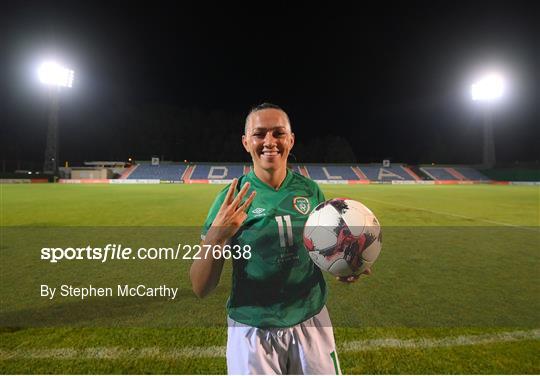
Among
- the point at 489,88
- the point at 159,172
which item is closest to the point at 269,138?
the point at 159,172

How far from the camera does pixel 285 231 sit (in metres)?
2.01

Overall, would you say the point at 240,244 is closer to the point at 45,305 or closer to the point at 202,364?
the point at 202,364

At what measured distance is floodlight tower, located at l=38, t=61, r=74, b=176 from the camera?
136ft

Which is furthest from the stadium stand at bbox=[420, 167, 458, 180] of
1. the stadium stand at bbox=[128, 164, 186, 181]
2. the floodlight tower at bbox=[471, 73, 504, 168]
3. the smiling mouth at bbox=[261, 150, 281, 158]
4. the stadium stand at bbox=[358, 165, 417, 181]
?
the smiling mouth at bbox=[261, 150, 281, 158]

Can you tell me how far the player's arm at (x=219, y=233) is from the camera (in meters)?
1.88

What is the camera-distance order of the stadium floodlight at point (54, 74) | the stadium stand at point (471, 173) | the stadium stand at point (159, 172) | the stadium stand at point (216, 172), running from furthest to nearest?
the stadium stand at point (216, 172)
the stadium stand at point (471, 173)
the stadium stand at point (159, 172)
the stadium floodlight at point (54, 74)

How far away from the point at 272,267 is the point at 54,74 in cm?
4887

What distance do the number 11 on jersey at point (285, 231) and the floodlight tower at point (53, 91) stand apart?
155ft

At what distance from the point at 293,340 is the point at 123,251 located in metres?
5.79

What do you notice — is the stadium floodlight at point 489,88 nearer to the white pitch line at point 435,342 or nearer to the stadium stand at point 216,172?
the stadium stand at point 216,172

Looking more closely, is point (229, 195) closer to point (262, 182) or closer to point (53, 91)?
point (262, 182)

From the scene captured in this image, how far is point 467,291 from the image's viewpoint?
179 inches

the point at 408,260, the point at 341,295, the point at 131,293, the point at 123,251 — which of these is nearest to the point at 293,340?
the point at 341,295

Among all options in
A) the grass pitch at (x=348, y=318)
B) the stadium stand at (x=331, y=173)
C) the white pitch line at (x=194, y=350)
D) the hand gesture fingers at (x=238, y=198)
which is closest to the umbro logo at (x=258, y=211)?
the hand gesture fingers at (x=238, y=198)
